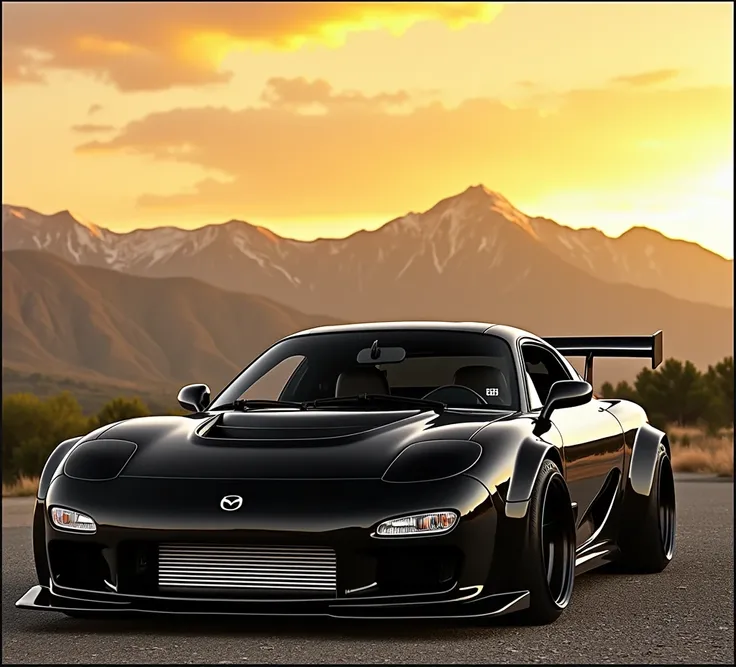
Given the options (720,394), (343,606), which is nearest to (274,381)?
(343,606)

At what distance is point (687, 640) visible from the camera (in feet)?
20.9

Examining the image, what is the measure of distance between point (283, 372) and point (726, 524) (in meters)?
6.05

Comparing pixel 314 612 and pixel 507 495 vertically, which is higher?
Answer: pixel 507 495

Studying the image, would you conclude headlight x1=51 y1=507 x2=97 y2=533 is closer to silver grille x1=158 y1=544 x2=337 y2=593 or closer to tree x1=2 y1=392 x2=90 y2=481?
silver grille x1=158 y1=544 x2=337 y2=593

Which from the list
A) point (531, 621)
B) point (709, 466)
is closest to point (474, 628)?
point (531, 621)

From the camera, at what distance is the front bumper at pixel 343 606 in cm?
605

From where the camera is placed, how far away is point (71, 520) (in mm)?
6410

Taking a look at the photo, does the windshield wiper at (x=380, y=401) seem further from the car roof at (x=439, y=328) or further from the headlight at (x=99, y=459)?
the headlight at (x=99, y=459)

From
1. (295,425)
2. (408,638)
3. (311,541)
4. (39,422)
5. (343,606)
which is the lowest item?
(39,422)

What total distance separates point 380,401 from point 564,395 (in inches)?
37.4

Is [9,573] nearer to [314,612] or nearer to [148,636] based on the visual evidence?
[148,636]

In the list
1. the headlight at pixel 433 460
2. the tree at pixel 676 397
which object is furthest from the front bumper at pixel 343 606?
the tree at pixel 676 397

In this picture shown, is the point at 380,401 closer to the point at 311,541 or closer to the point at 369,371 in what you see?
the point at 369,371

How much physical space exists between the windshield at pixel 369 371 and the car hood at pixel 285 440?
1.47 ft
